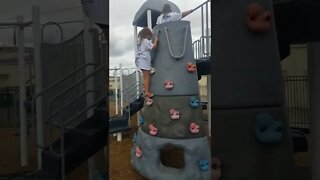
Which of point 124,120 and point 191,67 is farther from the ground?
point 191,67

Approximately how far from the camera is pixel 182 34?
0.96 meters

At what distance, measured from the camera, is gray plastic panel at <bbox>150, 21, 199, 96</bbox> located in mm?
934

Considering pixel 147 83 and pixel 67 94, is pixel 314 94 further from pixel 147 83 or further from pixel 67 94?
pixel 67 94

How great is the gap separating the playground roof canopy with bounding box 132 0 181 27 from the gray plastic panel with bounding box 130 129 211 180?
1.09 feet

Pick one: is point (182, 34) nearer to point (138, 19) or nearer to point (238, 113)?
point (138, 19)

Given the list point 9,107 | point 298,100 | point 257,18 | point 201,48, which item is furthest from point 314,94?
point 9,107

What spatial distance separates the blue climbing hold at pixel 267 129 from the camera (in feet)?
3.37

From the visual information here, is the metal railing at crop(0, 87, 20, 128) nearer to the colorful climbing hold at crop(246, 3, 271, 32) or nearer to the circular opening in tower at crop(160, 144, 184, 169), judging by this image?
the circular opening in tower at crop(160, 144, 184, 169)

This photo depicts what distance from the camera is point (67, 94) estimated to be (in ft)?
3.41

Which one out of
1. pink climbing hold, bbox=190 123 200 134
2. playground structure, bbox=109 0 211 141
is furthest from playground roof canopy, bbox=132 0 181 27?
pink climbing hold, bbox=190 123 200 134

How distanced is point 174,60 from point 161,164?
310 millimetres

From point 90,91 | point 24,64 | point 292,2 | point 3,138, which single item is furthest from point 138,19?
point 3,138

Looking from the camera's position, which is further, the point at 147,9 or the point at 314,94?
the point at 314,94

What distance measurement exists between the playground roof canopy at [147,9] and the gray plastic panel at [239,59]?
153mm
